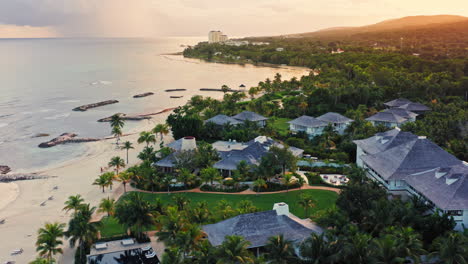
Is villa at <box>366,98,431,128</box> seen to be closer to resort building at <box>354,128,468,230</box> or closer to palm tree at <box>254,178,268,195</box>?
resort building at <box>354,128,468,230</box>

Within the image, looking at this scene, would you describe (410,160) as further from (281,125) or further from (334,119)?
(281,125)

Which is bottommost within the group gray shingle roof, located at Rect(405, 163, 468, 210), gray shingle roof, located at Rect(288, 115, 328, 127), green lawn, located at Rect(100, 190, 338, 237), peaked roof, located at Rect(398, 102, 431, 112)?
green lawn, located at Rect(100, 190, 338, 237)

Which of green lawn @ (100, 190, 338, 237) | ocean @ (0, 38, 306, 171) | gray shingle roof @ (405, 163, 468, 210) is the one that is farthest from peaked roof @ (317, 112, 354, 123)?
ocean @ (0, 38, 306, 171)

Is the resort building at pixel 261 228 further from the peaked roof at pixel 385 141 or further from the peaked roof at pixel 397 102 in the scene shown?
the peaked roof at pixel 397 102

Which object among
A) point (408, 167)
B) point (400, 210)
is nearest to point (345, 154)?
point (408, 167)

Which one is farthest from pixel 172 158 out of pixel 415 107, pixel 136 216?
pixel 415 107
